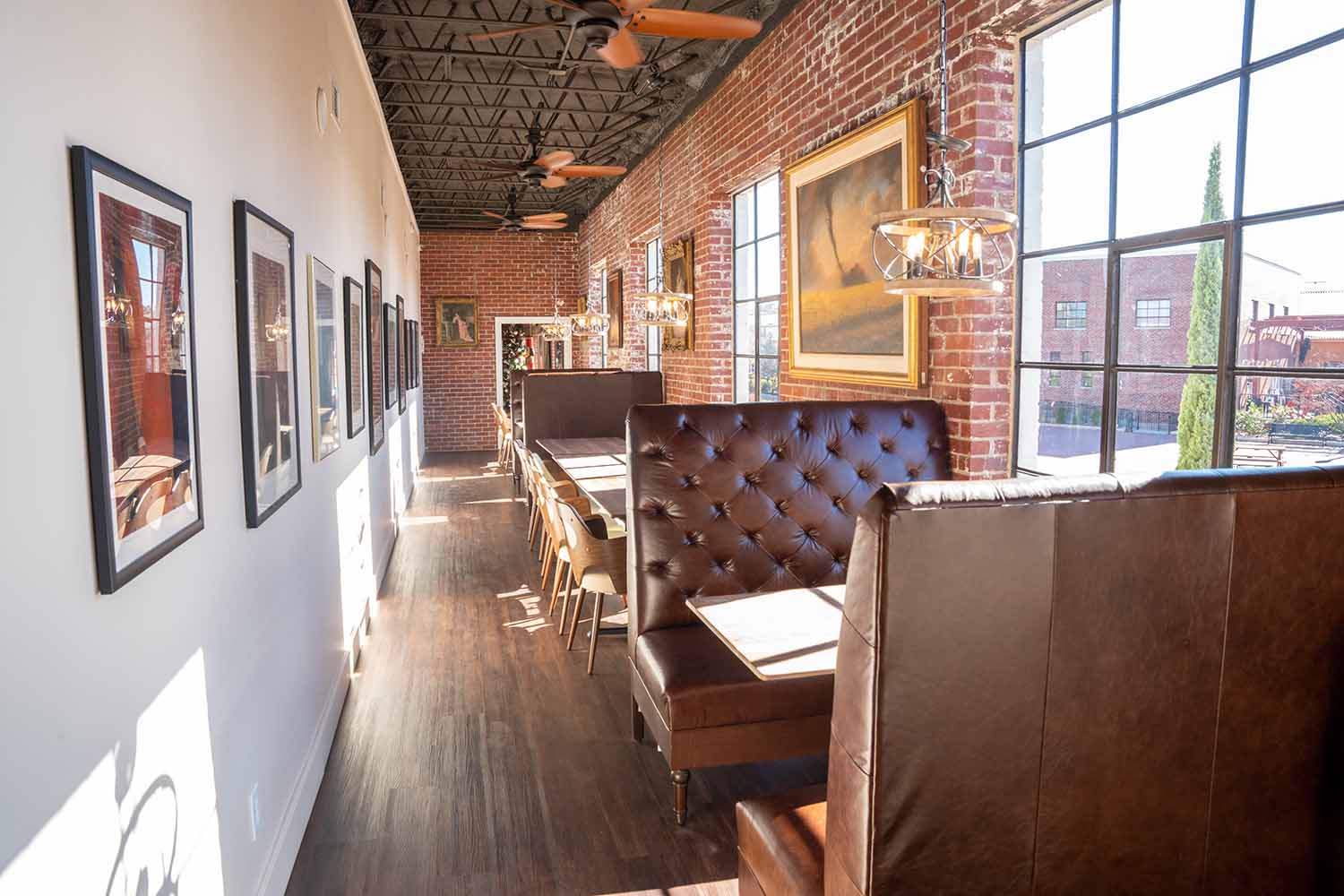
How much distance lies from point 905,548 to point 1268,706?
30.4 inches

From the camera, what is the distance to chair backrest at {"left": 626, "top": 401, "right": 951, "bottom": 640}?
3.13 m

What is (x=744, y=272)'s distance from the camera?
632cm

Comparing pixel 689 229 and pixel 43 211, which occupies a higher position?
pixel 689 229

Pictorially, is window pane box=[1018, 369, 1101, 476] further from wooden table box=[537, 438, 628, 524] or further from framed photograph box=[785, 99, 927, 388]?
wooden table box=[537, 438, 628, 524]

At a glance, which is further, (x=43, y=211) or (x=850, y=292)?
(x=850, y=292)

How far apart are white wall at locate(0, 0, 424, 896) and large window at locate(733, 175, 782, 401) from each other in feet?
10.0

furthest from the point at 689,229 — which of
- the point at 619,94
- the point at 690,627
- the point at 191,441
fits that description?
the point at 191,441

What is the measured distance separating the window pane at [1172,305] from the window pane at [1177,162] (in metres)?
0.09

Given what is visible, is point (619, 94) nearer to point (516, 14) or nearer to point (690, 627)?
point (516, 14)

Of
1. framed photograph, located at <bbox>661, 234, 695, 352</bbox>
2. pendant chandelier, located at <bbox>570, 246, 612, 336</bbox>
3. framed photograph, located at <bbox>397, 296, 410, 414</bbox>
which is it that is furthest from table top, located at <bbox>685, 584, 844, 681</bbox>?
pendant chandelier, located at <bbox>570, 246, 612, 336</bbox>

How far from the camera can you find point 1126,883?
4.99 ft

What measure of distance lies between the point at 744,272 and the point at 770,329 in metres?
0.73

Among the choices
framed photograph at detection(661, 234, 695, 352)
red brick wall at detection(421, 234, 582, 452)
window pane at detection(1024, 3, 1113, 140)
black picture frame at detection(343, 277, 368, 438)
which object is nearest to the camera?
Result: window pane at detection(1024, 3, 1113, 140)

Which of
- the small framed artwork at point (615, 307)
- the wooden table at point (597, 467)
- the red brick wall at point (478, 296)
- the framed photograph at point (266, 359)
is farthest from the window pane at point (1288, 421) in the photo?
the red brick wall at point (478, 296)
